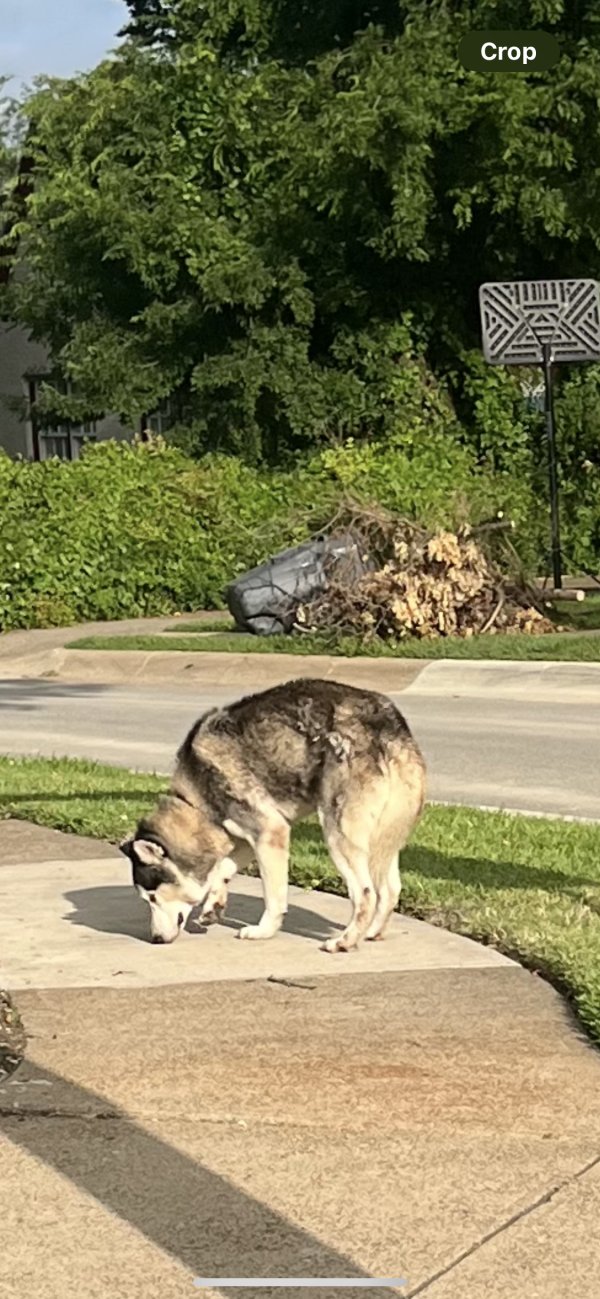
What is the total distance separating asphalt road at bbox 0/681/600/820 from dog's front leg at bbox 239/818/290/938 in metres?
3.53

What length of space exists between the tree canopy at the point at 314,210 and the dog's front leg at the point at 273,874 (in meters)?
21.0

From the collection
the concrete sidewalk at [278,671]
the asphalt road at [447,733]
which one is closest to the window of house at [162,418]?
the concrete sidewalk at [278,671]

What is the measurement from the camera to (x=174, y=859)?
6.82 metres

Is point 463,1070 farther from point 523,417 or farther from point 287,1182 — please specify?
point 523,417

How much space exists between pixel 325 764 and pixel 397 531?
13.6 metres

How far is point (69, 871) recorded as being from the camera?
8430 mm

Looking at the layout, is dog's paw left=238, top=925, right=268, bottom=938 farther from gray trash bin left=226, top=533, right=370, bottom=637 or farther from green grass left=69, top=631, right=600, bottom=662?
gray trash bin left=226, top=533, right=370, bottom=637

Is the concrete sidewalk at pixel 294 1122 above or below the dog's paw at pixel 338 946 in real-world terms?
above

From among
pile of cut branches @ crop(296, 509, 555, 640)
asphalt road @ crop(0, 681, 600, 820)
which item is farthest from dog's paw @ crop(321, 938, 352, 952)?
pile of cut branches @ crop(296, 509, 555, 640)

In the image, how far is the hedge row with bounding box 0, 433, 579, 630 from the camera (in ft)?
76.5

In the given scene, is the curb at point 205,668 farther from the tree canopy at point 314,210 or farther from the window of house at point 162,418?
the window of house at point 162,418

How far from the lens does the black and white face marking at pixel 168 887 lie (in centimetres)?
684

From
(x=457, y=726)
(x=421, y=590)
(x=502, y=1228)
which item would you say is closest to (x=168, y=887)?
(x=502, y=1228)

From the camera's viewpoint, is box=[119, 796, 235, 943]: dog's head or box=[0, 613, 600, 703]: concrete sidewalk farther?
box=[0, 613, 600, 703]: concrete sidewalk
